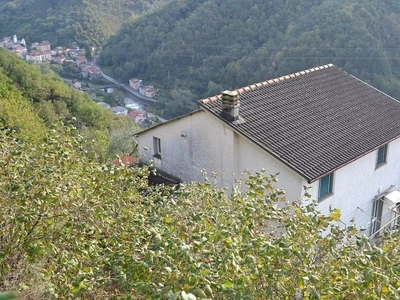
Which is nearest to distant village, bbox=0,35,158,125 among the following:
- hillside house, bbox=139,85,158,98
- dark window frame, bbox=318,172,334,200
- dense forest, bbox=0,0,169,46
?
hillside house, bbox=139,85,158,98

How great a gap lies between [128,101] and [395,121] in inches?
2287

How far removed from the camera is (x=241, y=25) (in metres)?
48.7

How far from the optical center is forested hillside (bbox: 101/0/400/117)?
1331 inches

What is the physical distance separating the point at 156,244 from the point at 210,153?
8.50 m

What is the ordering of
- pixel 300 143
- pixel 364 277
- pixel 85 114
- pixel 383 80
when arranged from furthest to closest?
1. pixel 85 114
2. pixel 383 80
3. pixel 300 143
4. pixel 364 277

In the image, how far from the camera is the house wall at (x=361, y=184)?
1129 cm

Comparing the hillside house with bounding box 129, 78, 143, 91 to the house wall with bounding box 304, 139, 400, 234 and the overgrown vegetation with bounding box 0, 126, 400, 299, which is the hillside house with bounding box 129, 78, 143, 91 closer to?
the house wall with bounding box 304, 139, 400, 234

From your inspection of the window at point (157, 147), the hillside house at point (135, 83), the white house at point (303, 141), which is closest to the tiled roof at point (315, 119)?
the white house at point (303, 141)

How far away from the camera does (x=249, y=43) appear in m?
45.9

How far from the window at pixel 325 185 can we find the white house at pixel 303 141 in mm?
25

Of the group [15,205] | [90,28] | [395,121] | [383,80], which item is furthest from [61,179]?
[90,28]

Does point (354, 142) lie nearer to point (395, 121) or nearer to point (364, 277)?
point (395, 121)

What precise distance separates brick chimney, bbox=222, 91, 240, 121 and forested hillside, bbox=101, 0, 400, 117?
20.7 m

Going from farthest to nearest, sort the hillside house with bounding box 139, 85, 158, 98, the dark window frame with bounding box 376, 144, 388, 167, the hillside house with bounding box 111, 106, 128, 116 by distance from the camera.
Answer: the hillside house with bounding box 139, 85, 158, 98
the hillside house with bounding box 111, 106, 128, 116
the dark window frame with bounding box 376, 144, 388, 167
